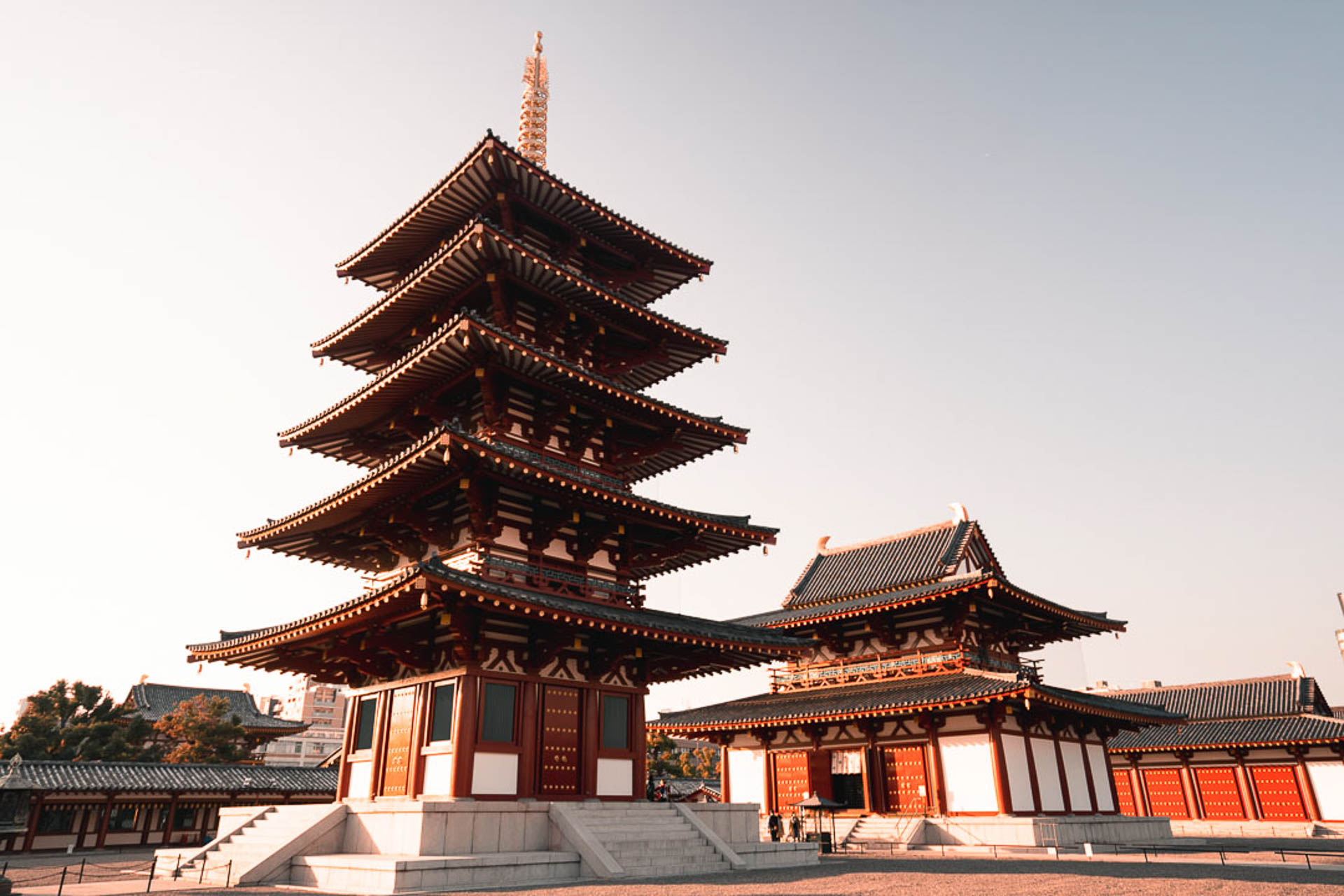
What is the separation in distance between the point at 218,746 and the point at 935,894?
5095 centimetres

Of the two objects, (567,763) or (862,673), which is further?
(862,673)

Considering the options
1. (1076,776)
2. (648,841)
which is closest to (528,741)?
(648,841)

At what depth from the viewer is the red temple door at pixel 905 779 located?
3062cm

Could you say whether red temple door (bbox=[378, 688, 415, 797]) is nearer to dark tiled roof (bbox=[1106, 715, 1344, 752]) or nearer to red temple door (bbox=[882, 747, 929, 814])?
red temple door (bbox=[882, 747, 929, 814])

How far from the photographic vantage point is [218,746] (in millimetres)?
52500

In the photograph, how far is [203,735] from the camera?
52.4 metres

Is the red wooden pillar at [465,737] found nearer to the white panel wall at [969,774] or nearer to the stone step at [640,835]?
the stone step at [640,835]

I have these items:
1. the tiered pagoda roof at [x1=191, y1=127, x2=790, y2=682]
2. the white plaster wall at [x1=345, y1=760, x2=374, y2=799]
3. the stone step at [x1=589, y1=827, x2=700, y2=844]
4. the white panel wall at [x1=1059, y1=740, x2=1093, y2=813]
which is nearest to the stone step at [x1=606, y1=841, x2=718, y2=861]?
the stone step at [x1=589, y1=827, x2=700, y2=844]

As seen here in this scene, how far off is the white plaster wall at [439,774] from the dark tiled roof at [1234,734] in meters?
31.9

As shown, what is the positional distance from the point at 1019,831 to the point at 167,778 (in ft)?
123

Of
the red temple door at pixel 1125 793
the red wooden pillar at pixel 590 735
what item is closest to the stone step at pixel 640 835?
the red wooden pillar at pixel 590 735

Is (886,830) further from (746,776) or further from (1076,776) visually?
(1076,776)

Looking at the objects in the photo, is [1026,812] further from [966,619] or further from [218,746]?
[218,746]

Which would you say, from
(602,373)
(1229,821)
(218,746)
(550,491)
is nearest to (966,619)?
(602,373)
